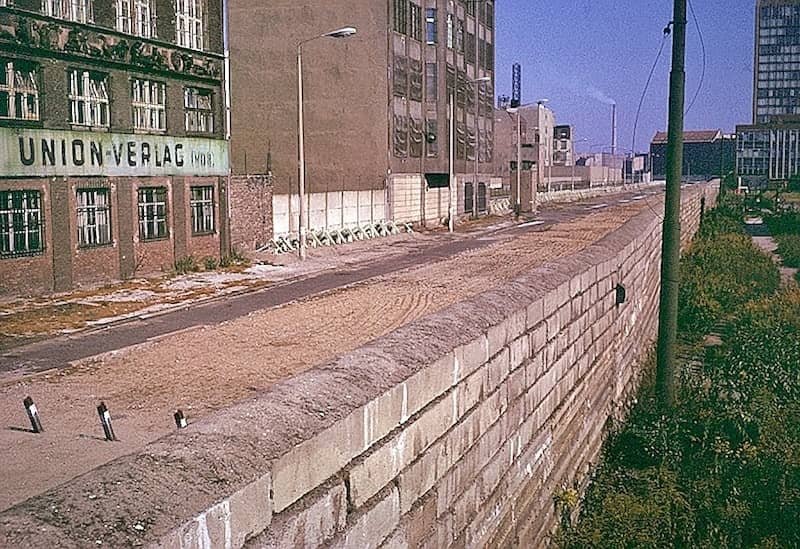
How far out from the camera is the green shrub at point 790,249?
129 ft

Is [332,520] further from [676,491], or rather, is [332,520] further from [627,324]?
[627,324]

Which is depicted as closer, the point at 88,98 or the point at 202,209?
the point at 88,98

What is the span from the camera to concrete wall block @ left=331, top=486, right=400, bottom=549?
4291 mm

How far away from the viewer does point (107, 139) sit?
26328 mm

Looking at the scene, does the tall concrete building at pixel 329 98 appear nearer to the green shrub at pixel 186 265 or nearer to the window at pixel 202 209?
the window at pixel 202 209

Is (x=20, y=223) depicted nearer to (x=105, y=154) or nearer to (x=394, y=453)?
(x=105, y=154)

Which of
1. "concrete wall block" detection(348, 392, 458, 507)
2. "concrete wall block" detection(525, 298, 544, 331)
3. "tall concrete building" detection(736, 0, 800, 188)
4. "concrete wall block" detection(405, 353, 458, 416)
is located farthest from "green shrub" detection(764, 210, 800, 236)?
"tall concrete building" detection(736, 0, 800, 188)

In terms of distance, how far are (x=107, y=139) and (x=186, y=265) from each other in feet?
17.5

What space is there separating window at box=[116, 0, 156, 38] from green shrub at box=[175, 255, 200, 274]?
736cm

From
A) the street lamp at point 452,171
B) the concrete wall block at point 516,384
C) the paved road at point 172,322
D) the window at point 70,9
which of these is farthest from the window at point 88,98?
the street lamp at point 452,171

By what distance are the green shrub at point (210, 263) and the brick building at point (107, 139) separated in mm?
347

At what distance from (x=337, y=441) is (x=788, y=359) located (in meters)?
14.0

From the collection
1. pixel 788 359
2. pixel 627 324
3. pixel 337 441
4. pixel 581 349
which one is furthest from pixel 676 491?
pixel 788 359

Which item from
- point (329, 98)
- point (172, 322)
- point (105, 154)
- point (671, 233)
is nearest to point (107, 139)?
point (105, 154)
